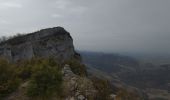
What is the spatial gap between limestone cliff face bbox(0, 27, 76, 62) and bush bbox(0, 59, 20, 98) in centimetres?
2298

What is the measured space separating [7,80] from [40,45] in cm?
2828

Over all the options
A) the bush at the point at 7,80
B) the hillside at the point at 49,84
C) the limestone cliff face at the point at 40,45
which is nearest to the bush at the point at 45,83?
the hillside at the point at 49,84

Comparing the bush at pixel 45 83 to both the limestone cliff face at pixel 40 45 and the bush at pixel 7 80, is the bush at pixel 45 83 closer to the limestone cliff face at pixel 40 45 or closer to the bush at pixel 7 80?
the bush at pixel 7 80

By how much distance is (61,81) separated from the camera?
42031mm

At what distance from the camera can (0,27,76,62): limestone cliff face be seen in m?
69.2

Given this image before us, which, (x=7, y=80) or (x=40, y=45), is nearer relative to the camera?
(x=7, y=80)

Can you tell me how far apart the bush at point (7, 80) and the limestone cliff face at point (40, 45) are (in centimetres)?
2298

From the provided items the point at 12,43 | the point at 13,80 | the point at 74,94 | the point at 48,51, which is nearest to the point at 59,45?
the point at 48,51

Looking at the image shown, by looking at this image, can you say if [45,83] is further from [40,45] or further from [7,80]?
[40,45]

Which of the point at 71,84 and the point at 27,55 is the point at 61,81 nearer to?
the point at 71,84

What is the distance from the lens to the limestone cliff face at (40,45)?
6915 centimetres

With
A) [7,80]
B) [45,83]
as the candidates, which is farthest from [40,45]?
[45,83]

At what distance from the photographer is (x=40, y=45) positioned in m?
71.0

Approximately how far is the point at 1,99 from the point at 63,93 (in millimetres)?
7523
